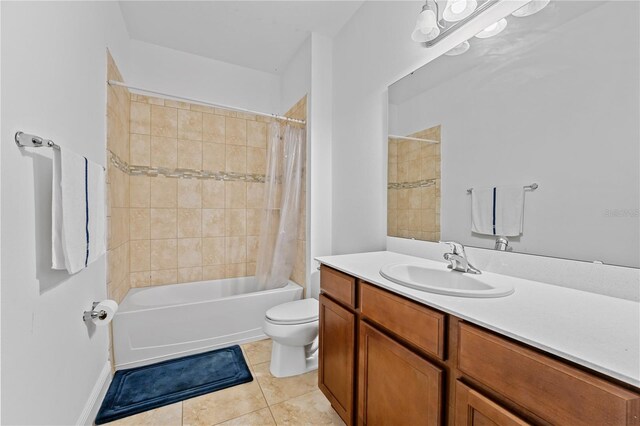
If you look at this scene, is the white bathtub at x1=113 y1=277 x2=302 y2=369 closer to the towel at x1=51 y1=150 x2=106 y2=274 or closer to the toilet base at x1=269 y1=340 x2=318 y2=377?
the toilet base at x1=269 y1=340 x2=318 y2=377

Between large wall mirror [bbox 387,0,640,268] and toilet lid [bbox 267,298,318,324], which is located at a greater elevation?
large wall mirror [bbox 387,0,640,268]

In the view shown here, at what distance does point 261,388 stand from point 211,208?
1761mm

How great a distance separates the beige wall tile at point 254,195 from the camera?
9.87ft

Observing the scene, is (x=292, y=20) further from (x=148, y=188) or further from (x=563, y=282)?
(x=563, y=282)

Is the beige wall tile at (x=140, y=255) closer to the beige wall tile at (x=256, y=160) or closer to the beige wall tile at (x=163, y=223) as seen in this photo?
the beige wall tile at (x=163, y=223)

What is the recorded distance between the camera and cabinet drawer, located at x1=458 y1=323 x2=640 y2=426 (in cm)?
52

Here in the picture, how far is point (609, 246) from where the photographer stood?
0.92 meters

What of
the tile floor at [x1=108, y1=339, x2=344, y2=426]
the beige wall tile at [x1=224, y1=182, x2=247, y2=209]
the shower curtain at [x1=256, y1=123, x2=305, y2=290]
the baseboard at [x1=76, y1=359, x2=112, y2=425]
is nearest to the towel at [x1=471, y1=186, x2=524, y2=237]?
the tile floor at [x1=108, y1=339, x2=344, y2=426]

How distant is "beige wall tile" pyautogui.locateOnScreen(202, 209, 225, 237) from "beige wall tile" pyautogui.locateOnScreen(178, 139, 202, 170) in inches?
18.5

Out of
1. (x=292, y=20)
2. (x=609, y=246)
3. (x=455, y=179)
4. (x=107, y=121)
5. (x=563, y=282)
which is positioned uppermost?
(x=292, y=20)

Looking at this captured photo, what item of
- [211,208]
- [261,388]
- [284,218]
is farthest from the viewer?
[211,208]

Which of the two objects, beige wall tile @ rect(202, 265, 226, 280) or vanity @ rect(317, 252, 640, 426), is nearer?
vanity @ rect(317, 252, 640, 426)

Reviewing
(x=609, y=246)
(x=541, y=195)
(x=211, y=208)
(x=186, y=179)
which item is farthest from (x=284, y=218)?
(x=609, y=246)

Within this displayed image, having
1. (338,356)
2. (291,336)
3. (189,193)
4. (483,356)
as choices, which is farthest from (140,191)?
(483,356)
